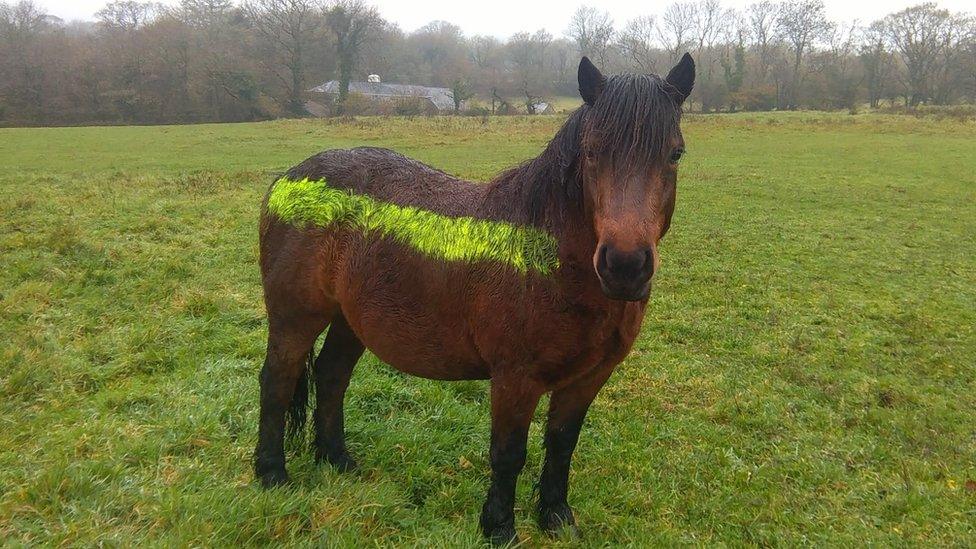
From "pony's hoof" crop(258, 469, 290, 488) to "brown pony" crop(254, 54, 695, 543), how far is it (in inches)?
0.4

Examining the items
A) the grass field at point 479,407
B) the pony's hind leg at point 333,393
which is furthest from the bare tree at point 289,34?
the pony's hind leg at point 333,393

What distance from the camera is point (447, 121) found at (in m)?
34.8

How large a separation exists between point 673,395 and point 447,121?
31.8 meters

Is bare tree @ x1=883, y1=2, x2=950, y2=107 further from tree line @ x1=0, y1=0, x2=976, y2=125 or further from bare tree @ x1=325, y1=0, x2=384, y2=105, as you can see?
bare tree @ x1=325, y1=0, x2=384, y2=105

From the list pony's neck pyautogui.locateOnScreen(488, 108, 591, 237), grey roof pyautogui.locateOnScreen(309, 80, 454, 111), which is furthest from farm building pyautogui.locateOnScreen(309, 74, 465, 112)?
pony's neck pyautogui.locateOnScreen(488, 108, 591, 237)

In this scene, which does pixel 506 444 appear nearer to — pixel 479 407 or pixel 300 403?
pixel 300 403

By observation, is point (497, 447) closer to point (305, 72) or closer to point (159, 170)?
point (159, 170)

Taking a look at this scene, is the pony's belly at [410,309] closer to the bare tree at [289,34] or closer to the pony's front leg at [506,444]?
the pony's front leg at [506,444]

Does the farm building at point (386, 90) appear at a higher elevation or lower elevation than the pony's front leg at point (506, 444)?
higher

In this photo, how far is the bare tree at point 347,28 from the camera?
5291cm

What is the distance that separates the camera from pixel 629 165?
6.91 ft

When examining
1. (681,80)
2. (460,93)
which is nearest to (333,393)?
(681,80)

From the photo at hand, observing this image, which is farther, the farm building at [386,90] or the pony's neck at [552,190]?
the farm building at [386,90]

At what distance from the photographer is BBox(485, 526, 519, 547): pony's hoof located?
293 centimetres
